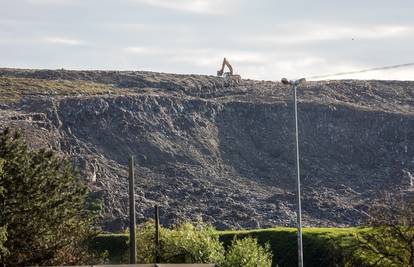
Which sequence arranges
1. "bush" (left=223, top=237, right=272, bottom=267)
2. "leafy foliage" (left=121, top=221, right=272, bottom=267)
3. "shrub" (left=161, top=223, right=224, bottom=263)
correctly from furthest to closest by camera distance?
"shrub" (left=161, top=223, right=224, bottom=263), "leafy foliage" (left=121, top=221, right=272, bottom=267), "bush" (left=223, top=237, right=272, bottom=267)

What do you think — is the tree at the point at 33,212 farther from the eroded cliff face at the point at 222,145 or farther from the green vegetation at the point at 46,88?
the green vegetation at the point at 46,88

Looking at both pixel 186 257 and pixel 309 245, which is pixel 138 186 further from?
pixel 186 257

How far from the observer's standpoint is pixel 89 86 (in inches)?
7397

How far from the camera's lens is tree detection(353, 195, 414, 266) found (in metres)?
42.6

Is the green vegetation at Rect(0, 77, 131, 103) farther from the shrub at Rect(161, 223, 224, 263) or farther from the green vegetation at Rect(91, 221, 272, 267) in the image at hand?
the shrub at Rect(161, 223, 224, 263)

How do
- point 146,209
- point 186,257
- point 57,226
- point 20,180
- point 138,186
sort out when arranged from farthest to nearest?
point 138,186
point 146,209
point 186,257
point 57,226
point 20,180

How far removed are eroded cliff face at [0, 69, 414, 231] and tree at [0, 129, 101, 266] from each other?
186ft

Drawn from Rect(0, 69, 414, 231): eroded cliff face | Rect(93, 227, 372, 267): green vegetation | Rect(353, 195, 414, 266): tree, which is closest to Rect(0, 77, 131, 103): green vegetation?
Rect(0, 69, 414, 231): eroded cliff face

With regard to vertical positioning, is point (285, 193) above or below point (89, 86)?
below

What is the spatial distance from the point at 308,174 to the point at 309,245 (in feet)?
271

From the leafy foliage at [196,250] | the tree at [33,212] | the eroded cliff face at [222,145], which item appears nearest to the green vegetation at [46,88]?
the eroded cliff face at [222,145]

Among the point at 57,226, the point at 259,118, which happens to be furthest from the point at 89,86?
the point at 57,226

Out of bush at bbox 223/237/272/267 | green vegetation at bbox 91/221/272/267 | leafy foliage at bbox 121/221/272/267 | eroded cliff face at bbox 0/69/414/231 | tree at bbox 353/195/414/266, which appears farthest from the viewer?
eroded cliff face at bbox 0/69/414/231

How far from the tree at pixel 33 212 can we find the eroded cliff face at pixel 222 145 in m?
56.8
